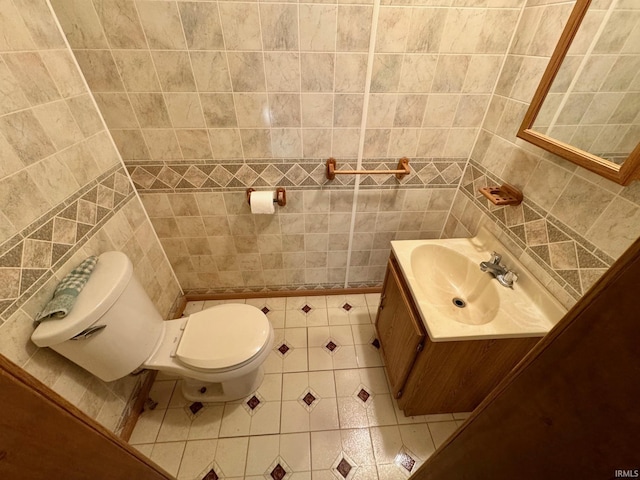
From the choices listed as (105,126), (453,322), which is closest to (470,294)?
(453,322)

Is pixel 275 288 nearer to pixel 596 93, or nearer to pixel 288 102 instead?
pixel 288 102

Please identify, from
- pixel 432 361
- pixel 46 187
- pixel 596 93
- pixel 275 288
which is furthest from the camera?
pixel 275 288

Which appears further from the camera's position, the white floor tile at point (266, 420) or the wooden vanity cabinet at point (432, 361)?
the white floor tile at point (266, 420)

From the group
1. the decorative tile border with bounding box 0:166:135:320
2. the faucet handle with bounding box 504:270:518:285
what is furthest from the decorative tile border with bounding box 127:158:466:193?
the faucet handle with bounding box 504:270:518:285

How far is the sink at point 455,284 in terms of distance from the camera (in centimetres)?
115

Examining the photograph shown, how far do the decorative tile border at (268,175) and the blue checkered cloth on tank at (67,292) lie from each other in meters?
0.55

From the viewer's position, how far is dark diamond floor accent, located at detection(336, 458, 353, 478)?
1.16 meters

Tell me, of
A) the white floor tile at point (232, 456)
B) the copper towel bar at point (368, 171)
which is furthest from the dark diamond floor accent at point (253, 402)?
the copper towel bar at point (368, 171)

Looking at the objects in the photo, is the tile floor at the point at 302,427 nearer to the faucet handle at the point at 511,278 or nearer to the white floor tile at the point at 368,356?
the white floor tile at the point at 368,356

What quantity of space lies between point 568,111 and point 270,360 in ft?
5.93

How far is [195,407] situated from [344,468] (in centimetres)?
82

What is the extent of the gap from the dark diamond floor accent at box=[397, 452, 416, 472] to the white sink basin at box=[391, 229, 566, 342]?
704 mm

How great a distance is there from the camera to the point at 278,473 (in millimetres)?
1164

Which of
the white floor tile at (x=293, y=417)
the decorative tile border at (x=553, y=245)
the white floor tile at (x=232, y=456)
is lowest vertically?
the white floor tile at (x=232, y=456)
